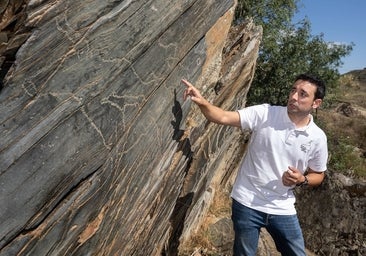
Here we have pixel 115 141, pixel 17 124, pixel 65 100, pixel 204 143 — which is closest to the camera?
pixel 17 124

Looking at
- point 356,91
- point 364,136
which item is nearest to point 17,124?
point 364,136

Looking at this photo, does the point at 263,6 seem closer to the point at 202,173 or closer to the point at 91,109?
the point at 202,173

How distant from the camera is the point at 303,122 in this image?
5676mm

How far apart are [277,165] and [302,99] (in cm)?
89

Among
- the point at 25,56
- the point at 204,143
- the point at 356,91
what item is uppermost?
the point at 25,56

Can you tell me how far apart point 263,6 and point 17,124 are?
68.5 ft

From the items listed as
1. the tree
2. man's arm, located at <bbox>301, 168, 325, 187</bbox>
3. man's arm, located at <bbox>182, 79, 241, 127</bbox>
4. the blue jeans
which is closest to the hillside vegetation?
the tree

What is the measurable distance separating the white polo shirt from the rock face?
1.21 m

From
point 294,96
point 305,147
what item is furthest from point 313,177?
point 294,96

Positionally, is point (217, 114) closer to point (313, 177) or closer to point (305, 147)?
point (305, 147)

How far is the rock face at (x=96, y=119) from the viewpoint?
12.7 ft

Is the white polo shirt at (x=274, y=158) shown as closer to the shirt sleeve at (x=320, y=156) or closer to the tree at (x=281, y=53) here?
the shirt sleeve at (x=320, y=156)

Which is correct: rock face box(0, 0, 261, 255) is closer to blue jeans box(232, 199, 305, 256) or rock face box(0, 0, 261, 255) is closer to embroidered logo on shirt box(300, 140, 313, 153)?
blue jeans box(232, 199, 305, 256)

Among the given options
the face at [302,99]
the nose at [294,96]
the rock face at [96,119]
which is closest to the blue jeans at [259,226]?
the rock face at [96,119]
